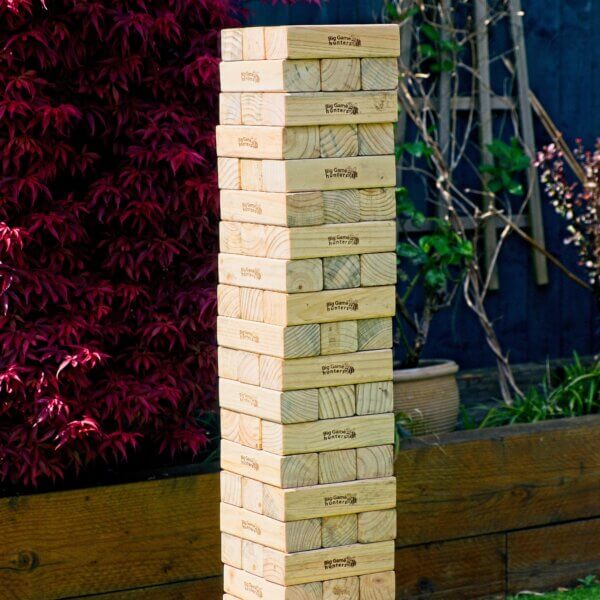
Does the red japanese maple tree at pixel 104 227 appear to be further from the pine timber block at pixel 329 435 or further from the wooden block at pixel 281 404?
the pine timber block at pixel 329 435

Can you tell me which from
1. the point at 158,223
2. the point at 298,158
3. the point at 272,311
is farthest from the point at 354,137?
the point at 158,223

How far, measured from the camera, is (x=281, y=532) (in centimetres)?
392

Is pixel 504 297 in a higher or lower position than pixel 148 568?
higher

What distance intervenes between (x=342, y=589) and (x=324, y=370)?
0.66m

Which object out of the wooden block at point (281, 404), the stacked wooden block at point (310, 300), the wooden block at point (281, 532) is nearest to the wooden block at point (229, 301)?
the stacked wooden block at point (310, 300)

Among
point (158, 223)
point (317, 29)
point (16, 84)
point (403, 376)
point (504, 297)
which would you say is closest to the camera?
point (317, 29)

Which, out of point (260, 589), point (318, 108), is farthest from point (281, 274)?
point (260, 589)

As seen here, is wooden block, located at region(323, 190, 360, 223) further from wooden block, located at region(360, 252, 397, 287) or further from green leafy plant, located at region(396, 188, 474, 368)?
green leafy plant, located at region(396, 188, 474, 368)

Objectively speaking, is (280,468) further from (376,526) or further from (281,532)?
(376,526)

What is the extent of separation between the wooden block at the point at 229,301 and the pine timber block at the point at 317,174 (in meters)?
0.31

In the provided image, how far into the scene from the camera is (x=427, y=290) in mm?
6133

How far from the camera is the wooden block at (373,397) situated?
3994 mm

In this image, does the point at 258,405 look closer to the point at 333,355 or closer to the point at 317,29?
the point at 333,355

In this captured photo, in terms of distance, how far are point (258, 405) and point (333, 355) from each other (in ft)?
0.88
